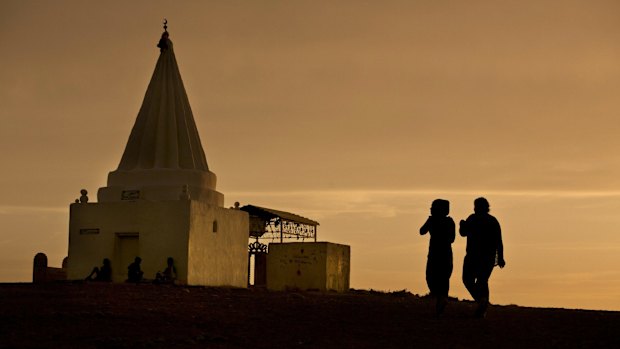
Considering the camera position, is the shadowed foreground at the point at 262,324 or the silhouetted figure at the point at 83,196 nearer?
the shadowed foreground at the point at 262,324

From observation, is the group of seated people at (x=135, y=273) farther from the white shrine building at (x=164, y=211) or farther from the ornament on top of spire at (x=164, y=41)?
the ornament on top of spire at (x=164, y=41)

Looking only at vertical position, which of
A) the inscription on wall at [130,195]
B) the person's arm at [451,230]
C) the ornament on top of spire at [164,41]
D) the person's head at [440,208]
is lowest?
the person's arm at [451,230]

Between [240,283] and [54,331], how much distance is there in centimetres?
1642

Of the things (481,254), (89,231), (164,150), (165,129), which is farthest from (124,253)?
(481,254)

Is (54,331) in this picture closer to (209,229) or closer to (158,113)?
(209,229)

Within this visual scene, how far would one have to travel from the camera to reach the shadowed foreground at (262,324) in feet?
39.3

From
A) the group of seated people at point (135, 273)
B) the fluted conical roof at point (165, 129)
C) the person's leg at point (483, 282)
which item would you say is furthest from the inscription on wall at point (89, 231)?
the person's leg at point (483, 282)

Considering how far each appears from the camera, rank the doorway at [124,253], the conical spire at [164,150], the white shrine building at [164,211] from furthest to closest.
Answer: the conical spire at [164,150] < the doorway at [124,253] < the white shrine building at [164,211]

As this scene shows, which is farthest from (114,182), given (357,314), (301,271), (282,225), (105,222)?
(357,314)

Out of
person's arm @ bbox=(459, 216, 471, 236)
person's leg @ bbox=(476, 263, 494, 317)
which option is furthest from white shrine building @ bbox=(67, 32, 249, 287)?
person's leg @ bbox=(476, 263, 494, 317)

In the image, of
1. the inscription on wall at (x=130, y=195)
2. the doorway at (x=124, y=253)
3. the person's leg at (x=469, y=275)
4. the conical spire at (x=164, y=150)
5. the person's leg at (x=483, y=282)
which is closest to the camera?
the person's leg at (x=483, y=282)

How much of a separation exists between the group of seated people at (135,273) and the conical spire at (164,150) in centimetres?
237

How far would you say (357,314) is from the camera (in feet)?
50.1

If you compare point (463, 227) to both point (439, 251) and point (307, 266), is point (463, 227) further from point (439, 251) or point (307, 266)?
point (307, 266)
